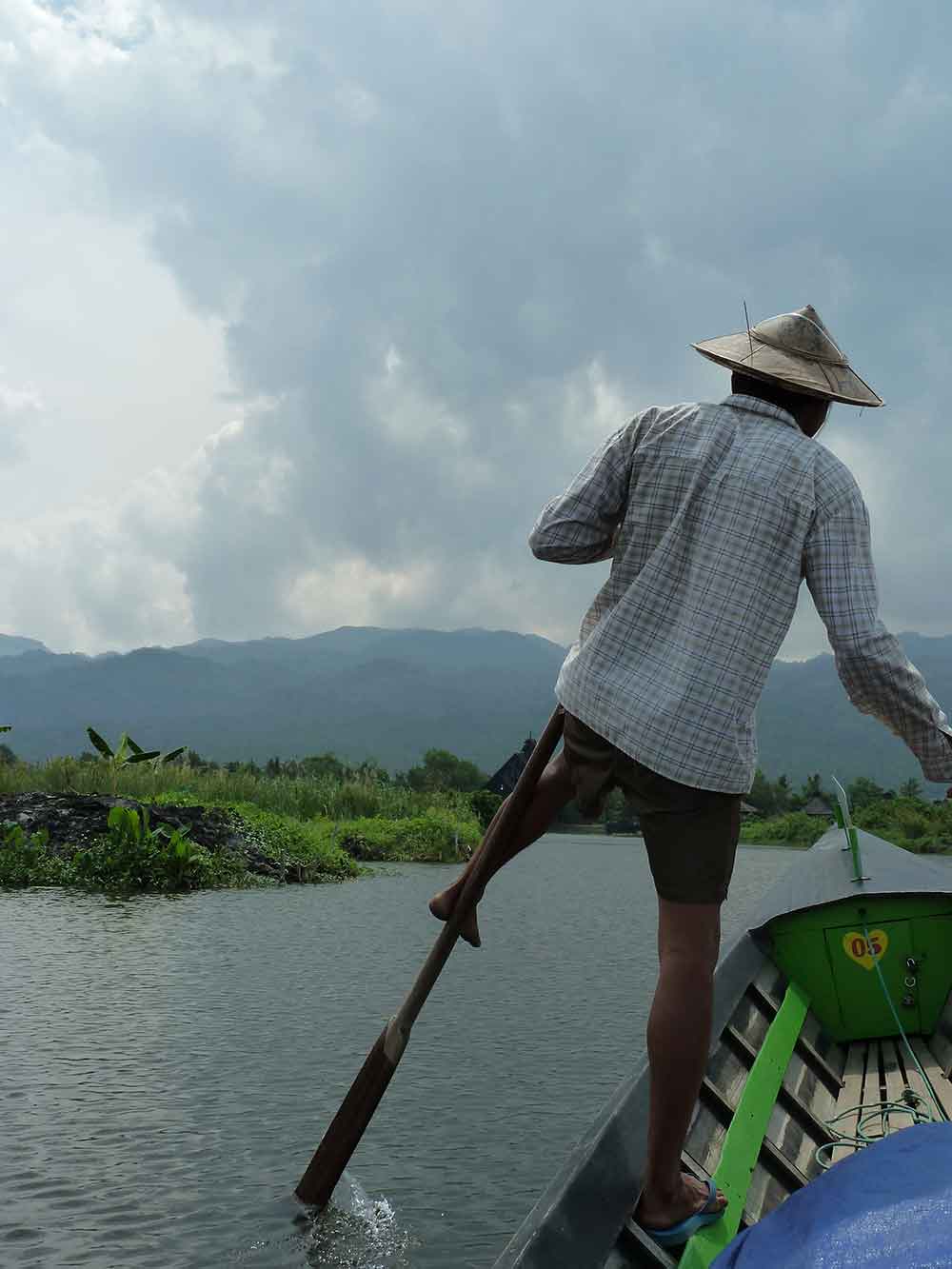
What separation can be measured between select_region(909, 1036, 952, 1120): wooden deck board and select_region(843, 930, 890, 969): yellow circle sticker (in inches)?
10.9

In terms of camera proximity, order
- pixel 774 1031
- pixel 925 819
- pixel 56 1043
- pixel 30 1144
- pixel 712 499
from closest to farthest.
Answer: pixel 712 499 → pixel 774 1031 → pixel 30 1144 → pixel 56 1043 → pixel 925 819

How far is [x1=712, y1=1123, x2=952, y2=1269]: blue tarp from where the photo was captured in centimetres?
124

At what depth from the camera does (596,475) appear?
1.99 meters

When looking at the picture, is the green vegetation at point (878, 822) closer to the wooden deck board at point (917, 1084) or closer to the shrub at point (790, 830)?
the shrub at point (790, 830)

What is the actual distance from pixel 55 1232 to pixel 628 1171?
6.19ft

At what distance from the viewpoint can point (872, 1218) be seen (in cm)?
133

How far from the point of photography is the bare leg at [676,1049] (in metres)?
1.83

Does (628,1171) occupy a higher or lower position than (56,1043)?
higher

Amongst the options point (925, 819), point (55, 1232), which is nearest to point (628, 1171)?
point (55, 1232)

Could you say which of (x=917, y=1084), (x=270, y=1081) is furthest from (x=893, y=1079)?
(x=270, y=1081)

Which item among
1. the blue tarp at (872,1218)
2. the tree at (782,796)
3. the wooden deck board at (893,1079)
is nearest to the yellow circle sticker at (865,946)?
the wooden deck board at (893,1079)

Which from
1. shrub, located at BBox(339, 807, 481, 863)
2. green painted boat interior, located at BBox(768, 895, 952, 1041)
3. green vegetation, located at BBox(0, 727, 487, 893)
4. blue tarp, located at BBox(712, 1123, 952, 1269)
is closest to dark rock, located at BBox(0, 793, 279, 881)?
green vegetation, located at BBox(0, 727, 487, 893)

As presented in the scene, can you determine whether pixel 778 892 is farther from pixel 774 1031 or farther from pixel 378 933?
pixel 378 933

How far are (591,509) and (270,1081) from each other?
3470mm
